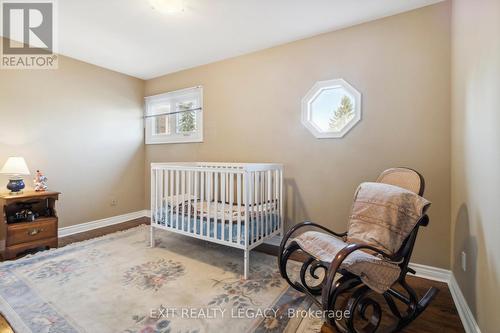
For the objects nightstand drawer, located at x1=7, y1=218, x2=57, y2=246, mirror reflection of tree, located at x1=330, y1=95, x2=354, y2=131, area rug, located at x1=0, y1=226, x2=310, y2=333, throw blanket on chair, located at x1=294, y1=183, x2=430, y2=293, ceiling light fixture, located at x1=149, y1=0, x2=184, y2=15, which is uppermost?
ceiling light fixture, located at x1=149, y1=0, x2=184, y2=15

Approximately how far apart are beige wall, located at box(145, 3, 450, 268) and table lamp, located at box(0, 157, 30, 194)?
213 centimetres

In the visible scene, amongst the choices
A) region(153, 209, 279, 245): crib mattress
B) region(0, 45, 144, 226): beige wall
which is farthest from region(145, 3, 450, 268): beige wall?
region(0, 45, 144, 226): beige wall

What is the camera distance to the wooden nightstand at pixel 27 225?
7.80 feet

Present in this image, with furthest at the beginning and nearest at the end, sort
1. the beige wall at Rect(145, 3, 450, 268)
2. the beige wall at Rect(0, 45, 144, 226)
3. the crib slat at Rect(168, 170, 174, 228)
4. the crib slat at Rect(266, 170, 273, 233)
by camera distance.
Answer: the beige wall at Rect(0, 45, 144, 226), the crib slat at Rect(168, 170, 174, 228), the crib slat at Rect(266, 170, 273, 233), the beige wall at Rect(145, 3, 450, 268)

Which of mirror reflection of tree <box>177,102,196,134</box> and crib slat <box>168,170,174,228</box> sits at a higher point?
mirror reflection of tree <box>177,102,196,134</box>

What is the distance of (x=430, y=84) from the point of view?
2.05m

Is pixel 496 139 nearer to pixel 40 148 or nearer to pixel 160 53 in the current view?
pixel 160 53

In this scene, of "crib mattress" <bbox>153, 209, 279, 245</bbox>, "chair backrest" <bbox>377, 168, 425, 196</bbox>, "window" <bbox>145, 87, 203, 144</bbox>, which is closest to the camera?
"chair backrest" <bbox>377, 168, 425, 196</bbox>

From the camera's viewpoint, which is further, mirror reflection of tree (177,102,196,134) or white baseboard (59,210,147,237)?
mirror reflection of tree (177,102,196,134)

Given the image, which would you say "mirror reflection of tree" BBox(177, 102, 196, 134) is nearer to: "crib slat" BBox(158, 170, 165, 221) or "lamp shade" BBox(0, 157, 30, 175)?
"crib slat" BBox(158, 170, 165, 221)

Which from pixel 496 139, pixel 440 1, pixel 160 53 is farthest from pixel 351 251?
pixel 160 53

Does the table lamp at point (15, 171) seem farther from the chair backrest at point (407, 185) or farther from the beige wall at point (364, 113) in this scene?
the chair backrest at point (407, 185)

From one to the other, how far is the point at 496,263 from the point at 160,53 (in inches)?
144

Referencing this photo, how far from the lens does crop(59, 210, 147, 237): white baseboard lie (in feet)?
10.4
